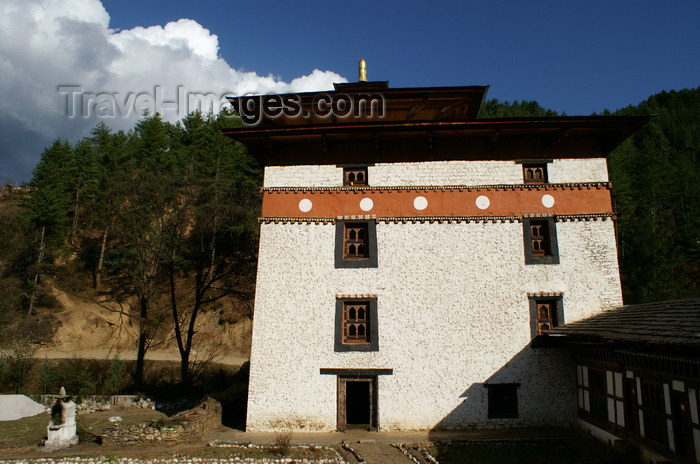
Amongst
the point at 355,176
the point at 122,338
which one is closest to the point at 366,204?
the point at 355,176

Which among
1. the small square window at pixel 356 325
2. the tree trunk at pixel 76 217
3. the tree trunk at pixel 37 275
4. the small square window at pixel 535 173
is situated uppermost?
the tree trunk at pixel 76 217

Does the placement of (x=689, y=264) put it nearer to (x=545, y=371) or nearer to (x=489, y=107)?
(x=489, y=107)

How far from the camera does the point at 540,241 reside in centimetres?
1365

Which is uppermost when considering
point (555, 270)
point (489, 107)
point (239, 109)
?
point (489, 107)

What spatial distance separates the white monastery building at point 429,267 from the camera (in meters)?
12.6

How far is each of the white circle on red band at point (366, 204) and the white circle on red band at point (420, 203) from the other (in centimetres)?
148

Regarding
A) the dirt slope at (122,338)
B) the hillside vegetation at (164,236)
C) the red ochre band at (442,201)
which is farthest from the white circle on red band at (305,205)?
the dirt slope at (122,338)

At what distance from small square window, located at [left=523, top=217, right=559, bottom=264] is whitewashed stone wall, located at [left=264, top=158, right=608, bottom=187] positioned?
151 cm

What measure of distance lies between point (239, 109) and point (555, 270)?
43.3 feet

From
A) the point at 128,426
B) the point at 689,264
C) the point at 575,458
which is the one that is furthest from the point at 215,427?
the point at 689,264

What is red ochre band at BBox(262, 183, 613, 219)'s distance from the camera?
1359 cm

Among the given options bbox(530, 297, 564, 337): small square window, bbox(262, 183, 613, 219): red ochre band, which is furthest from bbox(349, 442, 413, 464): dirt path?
bbox(262, 183, 613, 219): red ochre band

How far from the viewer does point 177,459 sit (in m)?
10.2

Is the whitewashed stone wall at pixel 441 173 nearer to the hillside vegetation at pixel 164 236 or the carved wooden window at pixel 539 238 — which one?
the carved wooden window at pixel 539 238
